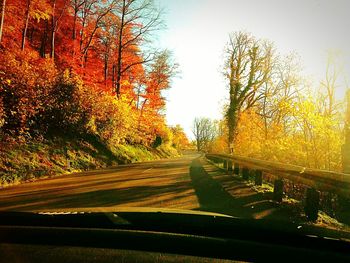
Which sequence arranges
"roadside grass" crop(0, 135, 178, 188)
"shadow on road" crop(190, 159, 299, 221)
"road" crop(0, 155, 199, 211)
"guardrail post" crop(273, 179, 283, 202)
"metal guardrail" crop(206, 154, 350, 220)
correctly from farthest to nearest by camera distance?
"roadside grass" crop(0, 135, 178, 188)
"guardrail post" crop(273, 179, 283, 202)
"road" crop(0, 155, 199, 211)
"shadow on road" crop(190, 159, 299, 221)
"metal guardrail" crop(206, 154, 350, 220)

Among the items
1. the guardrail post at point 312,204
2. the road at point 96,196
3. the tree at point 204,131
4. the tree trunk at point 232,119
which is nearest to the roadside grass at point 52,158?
the road at point 96,196

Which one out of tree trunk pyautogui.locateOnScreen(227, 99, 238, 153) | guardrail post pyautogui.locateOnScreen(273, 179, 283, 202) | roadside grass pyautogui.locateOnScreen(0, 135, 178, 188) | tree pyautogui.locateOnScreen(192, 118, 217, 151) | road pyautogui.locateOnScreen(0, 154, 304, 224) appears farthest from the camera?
tree pyautogui.locateOnScreen(192, 118, 217, 151)

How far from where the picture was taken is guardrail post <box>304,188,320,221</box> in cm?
708

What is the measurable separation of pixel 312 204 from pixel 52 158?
1337 centimetres

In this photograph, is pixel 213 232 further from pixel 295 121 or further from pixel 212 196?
pixel 295 121

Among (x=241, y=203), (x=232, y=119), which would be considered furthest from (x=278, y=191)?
(x=232, y=119)

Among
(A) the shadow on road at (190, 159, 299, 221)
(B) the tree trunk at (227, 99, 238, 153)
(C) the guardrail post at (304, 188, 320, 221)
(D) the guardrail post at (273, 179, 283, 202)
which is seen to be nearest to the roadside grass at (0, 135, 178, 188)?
(A) the shadow on road at (190, 159, 299, 221)

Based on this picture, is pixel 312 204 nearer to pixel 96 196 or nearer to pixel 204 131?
pixel 96 196

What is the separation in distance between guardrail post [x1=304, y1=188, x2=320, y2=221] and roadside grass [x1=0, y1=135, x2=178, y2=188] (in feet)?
31.4

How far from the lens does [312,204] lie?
7.16 metres

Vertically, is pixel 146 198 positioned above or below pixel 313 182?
below

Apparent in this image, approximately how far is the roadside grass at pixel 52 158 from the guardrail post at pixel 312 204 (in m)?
9.58

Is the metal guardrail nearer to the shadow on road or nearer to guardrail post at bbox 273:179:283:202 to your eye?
guardrail post at bbox 273:179:283:202

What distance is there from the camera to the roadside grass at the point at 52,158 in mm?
13383
